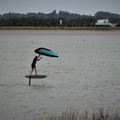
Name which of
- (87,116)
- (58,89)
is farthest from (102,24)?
(87,116)

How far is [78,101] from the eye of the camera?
16.5 meters

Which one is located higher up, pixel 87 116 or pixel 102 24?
pixel 87 116

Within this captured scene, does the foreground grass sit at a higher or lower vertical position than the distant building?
higher

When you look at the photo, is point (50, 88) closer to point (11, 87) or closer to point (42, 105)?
point (11, 87)

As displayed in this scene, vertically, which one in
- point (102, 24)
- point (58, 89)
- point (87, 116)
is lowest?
point (102, 24)

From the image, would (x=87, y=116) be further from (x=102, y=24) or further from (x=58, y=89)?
(x=102, y=24)

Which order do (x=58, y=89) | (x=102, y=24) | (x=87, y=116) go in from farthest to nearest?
(x=102, y=24), (x=58, y=89), (x=87, y=116)

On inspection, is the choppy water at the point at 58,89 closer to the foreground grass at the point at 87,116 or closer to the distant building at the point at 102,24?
the foreground grass at the point at 87,116

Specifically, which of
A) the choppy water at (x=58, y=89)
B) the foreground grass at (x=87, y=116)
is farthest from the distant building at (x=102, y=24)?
the foreground grass at (x=87, y=116)

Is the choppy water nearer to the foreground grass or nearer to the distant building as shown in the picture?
the foreground grass

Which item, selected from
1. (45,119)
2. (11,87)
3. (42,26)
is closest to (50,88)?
(11,87)

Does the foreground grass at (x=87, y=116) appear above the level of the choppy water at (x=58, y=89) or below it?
above

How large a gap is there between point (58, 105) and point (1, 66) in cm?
1230

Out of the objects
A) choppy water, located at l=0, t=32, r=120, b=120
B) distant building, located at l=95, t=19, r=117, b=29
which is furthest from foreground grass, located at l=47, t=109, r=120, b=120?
distant building, located at l=95, t=19, r=117, b=29
